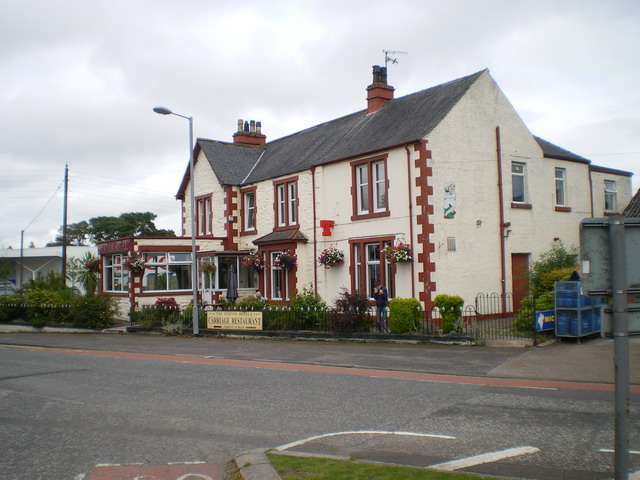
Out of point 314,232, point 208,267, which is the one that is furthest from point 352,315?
point 208,267

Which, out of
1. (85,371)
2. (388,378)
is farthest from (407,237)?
(85,371)

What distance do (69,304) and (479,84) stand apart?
20.1 meters

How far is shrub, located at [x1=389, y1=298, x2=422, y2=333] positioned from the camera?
18.1 metres

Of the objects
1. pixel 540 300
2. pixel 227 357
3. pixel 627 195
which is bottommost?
pixel 227 357

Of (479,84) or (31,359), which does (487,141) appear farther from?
(31,359)

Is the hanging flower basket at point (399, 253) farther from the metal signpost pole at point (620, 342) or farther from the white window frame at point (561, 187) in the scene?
the metal signpost pole at point (620, 342)

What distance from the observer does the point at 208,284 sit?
96.4ft

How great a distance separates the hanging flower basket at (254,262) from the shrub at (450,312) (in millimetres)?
11706

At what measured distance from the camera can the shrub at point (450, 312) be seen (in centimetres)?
1731

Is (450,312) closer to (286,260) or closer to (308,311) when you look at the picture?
(308,311)

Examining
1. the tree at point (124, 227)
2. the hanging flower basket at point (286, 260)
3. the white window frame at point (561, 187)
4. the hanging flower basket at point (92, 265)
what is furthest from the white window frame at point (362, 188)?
the tree at point (124, 227)

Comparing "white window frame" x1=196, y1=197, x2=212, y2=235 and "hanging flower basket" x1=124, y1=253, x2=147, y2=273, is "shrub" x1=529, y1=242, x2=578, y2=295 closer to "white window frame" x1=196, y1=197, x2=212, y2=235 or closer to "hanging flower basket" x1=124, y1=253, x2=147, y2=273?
"hanging flower basket" x1=124, y1=253, x2=147, y2=273

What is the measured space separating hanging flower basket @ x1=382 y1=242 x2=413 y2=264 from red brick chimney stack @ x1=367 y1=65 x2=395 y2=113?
8.35 m

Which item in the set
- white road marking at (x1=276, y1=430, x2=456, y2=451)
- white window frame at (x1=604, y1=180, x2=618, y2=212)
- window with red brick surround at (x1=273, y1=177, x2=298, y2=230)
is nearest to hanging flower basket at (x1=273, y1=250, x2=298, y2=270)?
window with red brick surround at (x1=273, y1=177, x2=298, y2=230)
